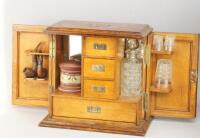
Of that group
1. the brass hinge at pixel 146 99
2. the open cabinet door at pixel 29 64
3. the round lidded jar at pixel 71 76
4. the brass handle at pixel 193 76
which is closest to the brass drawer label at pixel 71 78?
the round lidded jar at pixel 71 76

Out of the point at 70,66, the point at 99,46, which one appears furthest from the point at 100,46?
the point at 70,66

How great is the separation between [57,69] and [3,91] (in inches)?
12.2

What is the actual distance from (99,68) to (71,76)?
0.36 feet

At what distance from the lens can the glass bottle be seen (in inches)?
63.5

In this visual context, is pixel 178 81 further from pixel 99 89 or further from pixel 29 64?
pixel 29 64

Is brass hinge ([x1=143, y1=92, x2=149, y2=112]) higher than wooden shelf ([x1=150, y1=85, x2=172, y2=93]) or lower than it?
lower

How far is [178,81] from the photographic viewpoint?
5.43 feet

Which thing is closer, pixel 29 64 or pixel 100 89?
pixel 100 89

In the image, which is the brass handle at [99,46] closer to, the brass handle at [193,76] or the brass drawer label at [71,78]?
the brass drawer label at [71,78]

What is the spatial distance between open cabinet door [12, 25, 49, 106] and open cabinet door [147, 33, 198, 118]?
13.5 inches

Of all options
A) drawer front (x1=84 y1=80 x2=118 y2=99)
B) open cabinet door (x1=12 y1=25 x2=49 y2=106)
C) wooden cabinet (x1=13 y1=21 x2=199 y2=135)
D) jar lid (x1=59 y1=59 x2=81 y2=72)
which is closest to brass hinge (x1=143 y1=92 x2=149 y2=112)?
wooden cabinet (x1=13 y1=21 x2=199 y2=135)

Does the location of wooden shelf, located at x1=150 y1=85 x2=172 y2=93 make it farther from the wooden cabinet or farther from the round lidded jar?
the round lidded jar

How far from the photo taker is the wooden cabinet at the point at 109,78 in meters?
1.55

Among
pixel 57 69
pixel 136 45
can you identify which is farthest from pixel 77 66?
pixel 136 45
